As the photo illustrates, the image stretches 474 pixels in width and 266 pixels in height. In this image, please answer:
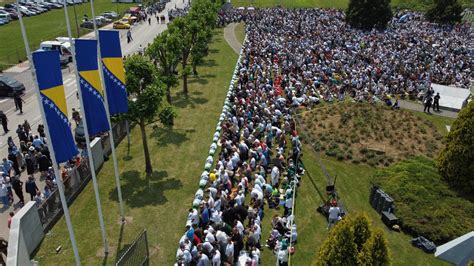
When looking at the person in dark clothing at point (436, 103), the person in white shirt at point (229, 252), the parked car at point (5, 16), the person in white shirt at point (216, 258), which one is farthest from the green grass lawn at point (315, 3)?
the person in white shirt at point (216, 258)

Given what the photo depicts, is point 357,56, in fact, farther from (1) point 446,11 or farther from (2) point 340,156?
(1) point 446,11

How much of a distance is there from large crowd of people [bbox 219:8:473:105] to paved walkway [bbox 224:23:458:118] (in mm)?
1800

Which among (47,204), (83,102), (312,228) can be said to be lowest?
(312,228)

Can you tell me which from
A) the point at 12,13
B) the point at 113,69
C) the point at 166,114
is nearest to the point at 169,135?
the point at 166,114

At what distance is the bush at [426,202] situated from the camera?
19188 mm

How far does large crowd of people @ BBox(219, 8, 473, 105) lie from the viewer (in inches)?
1465

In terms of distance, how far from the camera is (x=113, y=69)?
17.4m

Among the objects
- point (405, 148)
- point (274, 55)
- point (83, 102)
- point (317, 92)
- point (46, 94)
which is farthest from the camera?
point (274, 55)

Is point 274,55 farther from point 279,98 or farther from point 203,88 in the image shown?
point 279,98

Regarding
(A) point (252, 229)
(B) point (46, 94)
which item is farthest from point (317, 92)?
(B) point (46, 94)

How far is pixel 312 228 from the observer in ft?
64.4

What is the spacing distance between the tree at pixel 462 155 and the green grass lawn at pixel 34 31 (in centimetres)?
4190

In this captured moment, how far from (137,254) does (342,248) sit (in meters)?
9.14

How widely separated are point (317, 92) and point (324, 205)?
58.2 feet
